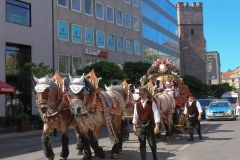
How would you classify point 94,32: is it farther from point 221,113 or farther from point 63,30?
point 221,113

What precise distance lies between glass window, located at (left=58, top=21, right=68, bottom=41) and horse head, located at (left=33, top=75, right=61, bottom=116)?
24.1m

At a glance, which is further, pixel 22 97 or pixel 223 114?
pixel 22 97

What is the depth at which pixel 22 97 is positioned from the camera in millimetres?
29031

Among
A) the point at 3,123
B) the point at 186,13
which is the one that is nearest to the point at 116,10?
the point at 3,123

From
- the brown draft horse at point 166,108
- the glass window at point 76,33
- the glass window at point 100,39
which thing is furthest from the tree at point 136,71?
the brown draft horse at point 166,108

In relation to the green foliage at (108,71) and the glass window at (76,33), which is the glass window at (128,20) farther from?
the green foliage at (108,71)

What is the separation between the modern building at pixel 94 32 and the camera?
32.8m

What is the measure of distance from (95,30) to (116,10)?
17.4 ft

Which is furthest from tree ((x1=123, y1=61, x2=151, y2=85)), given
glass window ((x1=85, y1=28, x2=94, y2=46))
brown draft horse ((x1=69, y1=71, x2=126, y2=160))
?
brown draft horse ((x1=69, y1=71, x2=126, y2=160))

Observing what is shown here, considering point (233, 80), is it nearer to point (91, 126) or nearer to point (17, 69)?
point (17, 69)

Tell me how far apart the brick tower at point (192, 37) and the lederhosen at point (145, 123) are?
74.9 m

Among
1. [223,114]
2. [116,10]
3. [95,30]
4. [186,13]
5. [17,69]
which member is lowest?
[223,114]

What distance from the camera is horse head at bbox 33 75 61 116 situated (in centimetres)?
839

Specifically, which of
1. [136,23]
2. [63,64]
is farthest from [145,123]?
[136,23]
